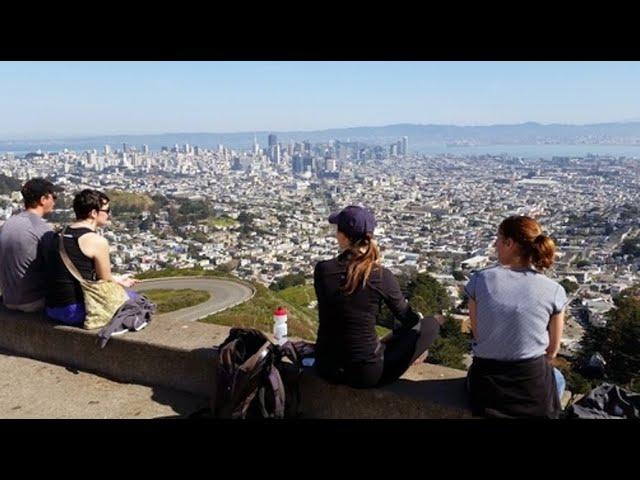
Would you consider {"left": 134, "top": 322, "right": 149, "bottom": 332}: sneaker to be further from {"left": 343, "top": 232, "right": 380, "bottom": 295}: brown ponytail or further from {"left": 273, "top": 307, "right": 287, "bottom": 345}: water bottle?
{"left": 343, "top": 232, "right": 380, "bottom": 295}: brown ponytail

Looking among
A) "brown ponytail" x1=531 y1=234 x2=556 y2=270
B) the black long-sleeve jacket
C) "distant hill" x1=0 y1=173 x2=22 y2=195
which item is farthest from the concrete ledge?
"distant hill" x1=0 y1=173 x2=22 y2=195

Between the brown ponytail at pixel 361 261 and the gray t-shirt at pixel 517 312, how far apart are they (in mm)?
583

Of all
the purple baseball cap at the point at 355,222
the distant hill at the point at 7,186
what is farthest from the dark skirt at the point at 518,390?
the distant hill at the point at 7,186

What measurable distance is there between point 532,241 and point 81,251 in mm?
2765

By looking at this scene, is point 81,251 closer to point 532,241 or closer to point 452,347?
point 532,241

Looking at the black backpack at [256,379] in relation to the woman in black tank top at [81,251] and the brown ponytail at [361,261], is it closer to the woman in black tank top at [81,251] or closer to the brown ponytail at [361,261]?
the brown ponytail at [361,261]

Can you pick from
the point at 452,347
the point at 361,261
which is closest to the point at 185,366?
the point at 361,261

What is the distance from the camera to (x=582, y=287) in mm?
18766

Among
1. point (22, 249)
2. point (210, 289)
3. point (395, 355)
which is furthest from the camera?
point (210, 289)

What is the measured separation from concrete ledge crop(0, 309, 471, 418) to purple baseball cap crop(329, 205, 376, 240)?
2.72 feet

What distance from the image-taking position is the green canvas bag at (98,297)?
3.98m

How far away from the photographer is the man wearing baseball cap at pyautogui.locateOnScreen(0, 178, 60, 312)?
13.7 feet

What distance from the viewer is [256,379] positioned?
323 centimetres
